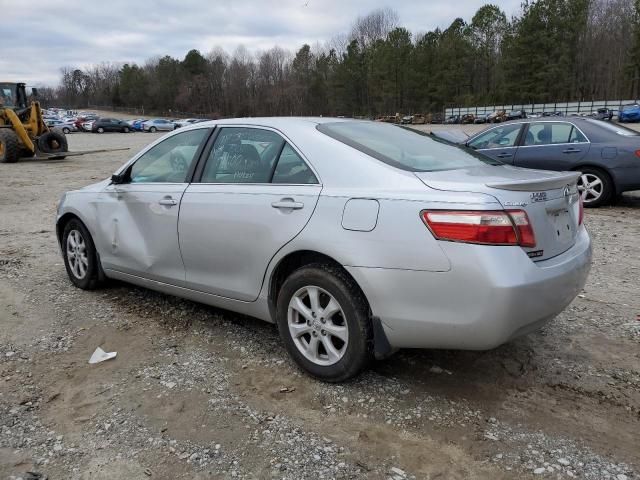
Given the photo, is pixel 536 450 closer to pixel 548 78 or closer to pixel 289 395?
pixel 289 395

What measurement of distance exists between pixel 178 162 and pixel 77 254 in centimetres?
166

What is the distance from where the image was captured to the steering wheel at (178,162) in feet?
13.7

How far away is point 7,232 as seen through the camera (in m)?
8.30

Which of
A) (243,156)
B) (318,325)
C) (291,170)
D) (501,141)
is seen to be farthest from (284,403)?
(501,141)

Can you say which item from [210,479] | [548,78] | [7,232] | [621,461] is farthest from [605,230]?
[548,78]

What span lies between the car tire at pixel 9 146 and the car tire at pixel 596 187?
18074mm

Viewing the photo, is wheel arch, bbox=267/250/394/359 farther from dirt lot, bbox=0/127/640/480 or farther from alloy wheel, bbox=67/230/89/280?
alloy wheel, bbox=67/230/89/280

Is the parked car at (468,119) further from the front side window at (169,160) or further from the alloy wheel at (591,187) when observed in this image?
the front side window at (169,160)

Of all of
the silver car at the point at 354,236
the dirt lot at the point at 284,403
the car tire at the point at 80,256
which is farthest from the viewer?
the car tire at the point at 80,256

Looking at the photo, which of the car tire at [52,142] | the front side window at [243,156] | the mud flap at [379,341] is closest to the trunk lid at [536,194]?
the mud flap at [379,341]

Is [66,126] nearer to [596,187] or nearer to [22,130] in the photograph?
[22,130]

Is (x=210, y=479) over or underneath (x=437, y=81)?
underneath

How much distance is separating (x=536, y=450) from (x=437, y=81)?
84.7m

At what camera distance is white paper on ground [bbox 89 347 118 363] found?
12.5 feet
